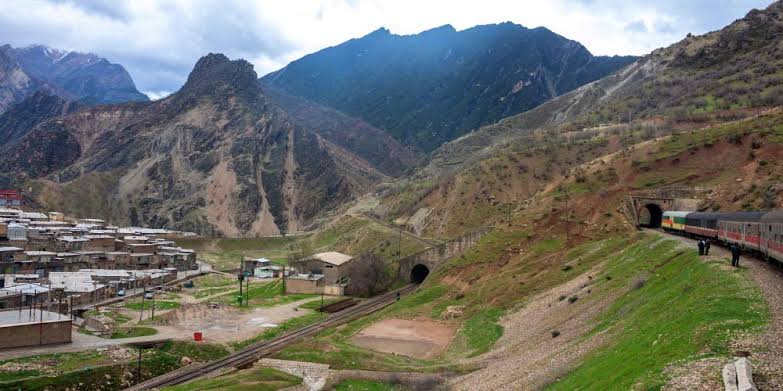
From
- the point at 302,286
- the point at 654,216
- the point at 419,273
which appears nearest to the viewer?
the point at 654,216

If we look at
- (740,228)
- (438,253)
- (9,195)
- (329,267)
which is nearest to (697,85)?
(438,253)

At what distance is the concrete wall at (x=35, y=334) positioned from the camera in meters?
41.8

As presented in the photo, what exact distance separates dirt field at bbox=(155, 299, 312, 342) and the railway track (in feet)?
12.8

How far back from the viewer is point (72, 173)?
633 feet

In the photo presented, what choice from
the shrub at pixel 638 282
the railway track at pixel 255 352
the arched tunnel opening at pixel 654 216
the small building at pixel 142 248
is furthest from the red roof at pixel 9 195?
the shrub at pixel 638 282

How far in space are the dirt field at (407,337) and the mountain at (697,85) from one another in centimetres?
6279

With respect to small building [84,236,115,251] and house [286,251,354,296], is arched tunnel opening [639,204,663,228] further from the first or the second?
small building [84,236,115,251]

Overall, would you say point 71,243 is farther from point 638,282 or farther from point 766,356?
point 766,356

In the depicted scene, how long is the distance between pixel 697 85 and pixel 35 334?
112271mm

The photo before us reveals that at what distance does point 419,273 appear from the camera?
78.6 m

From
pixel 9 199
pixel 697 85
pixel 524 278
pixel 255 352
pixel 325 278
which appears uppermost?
Answer: pixel 697 85

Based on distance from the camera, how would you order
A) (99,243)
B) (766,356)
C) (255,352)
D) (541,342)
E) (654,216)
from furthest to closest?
(99,243) < (654,216) < (255,352) < (541,342) < (766,356)

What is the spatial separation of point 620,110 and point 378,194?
60903 mm

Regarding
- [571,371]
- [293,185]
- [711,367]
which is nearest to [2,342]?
[571,371]
